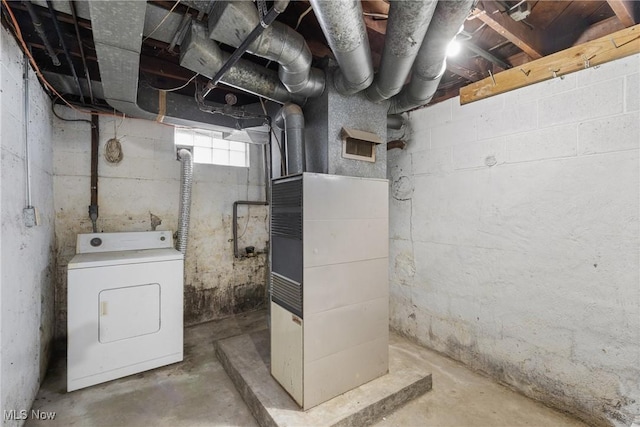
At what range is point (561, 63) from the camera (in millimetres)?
1884

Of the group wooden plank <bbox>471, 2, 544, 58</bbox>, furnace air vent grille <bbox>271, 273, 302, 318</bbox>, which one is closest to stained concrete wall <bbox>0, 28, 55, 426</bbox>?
furnace air vent grille <bbox>271, 273, 302, 318</bbox>

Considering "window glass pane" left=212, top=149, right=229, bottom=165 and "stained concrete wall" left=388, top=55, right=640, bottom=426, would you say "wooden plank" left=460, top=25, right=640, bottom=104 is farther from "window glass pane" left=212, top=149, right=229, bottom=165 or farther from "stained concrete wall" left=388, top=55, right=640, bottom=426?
"window glass pane" left=212, top=149, right=229, bottom=165

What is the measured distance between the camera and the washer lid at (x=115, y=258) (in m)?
2.06

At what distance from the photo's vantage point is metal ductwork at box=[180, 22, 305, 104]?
152 centimetres

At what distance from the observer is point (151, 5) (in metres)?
1.38

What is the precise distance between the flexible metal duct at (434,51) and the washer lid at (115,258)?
238 cm

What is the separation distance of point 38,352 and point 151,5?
245 centimetres

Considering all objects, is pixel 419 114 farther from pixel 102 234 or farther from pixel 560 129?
pixel 102 234

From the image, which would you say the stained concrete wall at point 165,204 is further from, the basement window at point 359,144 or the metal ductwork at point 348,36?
the metal ductwork at point 348,36

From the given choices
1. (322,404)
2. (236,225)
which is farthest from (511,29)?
(236,225)

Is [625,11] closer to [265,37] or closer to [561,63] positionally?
[561,63]

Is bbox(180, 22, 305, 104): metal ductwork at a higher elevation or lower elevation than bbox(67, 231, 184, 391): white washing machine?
higher

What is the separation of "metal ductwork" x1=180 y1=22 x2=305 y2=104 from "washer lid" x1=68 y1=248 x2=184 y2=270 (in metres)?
1.54

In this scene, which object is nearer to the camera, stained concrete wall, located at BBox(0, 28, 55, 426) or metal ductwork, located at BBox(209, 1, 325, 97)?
metal ductwork, located at BBox(209, 1, 325, 97)
